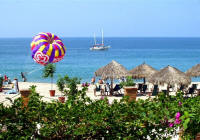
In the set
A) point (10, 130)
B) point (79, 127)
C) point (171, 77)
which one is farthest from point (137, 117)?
point (171, 77)

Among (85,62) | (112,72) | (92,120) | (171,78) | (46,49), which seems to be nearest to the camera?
(92,120)

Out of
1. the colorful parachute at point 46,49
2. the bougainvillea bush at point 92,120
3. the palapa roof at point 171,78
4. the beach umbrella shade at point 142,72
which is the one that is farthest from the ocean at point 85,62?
the bougainvillea bush at point 92,120

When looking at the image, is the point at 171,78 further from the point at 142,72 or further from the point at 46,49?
the point at 46,49

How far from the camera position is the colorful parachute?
20.6m

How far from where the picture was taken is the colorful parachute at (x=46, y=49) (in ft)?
67.7

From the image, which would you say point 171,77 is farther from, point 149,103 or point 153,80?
point 149,103

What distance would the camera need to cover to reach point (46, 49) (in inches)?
806

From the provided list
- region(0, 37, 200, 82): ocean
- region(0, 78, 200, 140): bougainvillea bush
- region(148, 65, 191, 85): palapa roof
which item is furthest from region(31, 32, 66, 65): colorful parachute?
region(0, 78, 200, 140): bougainvillea bush

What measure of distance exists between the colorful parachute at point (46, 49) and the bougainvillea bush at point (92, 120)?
15.4 m

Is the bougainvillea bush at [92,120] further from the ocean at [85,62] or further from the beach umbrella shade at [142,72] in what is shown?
the ocean at [85,62]

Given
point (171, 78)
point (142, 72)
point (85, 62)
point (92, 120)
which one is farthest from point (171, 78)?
point (85, 62)

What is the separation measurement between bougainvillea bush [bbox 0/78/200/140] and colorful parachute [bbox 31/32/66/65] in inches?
606

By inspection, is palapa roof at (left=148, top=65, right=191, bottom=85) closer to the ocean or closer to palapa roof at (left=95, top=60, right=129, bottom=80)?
palapa roof at (left=95, top=60, right=129, bottom=80)

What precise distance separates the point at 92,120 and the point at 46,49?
52.3 ft
